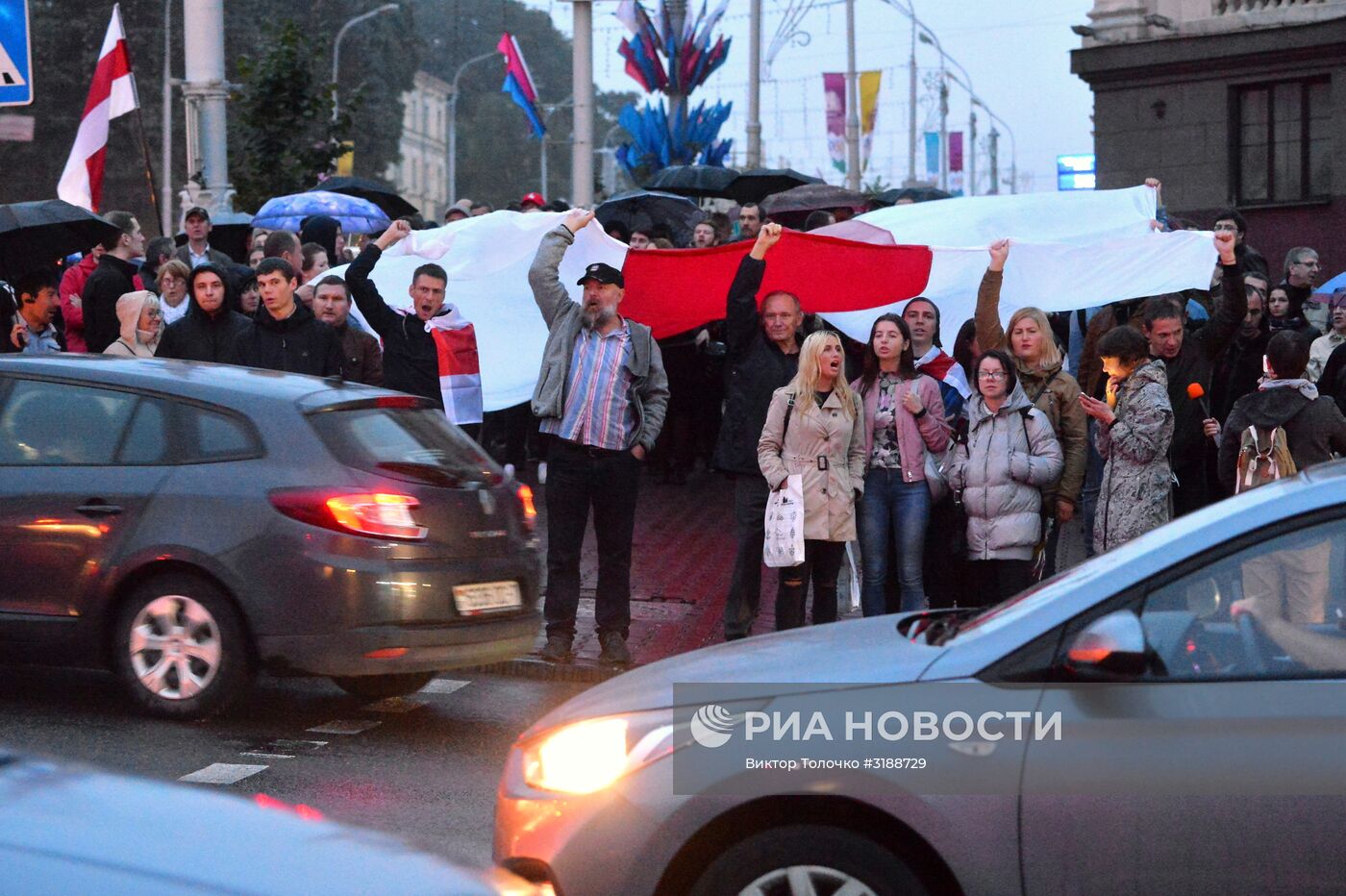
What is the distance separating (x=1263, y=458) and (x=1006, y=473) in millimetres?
1151

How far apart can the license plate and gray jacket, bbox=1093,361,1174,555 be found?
108 inches

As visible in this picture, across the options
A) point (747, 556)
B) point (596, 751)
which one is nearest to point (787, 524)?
point (747, 556)

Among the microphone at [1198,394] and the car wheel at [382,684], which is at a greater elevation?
the microphone at [1198,394]

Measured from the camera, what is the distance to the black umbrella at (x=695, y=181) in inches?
871

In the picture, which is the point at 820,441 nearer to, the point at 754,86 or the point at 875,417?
the point at 875,417

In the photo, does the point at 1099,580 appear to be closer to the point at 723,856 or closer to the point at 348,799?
the point at 723,856

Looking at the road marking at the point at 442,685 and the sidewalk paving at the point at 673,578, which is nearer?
the road marking at the point at 442,685

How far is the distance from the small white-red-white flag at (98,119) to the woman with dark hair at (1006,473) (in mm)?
9586

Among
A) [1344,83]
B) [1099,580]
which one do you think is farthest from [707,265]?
[1344,83]

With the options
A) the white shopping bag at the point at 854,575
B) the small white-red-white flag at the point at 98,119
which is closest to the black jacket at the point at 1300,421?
the white shopping bag at the point at 854,575

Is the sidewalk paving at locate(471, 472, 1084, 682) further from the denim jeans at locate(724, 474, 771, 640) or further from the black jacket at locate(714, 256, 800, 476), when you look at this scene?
the black jacket at locate(714, 256, 800, 476)

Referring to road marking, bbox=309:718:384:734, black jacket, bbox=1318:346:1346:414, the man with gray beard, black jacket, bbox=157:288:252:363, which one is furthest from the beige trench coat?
black jacket, bbox=1318:346:1346:414

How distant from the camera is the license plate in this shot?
303 inches

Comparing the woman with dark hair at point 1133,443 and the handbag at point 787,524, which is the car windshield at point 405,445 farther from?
the woman with dark hair at point 1133,443
